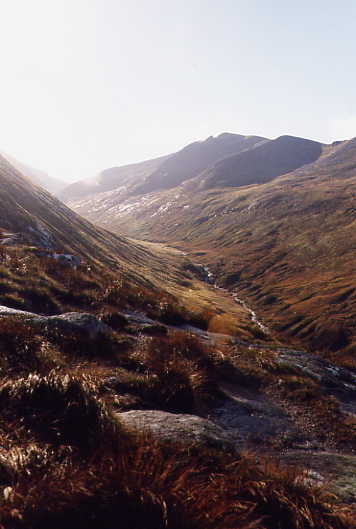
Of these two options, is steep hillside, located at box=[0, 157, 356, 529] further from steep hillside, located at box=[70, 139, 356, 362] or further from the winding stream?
steep hillside, located at box=[70, 139, 356, 362]

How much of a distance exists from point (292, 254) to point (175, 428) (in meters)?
126

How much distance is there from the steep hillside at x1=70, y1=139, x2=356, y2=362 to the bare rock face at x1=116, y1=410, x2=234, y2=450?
68561 mm

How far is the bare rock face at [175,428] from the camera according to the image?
4.83 m

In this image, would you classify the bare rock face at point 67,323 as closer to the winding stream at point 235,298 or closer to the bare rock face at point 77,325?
the bare rock face at point 77,325

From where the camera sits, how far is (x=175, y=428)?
5.26 m

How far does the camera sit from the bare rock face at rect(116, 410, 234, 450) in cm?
483

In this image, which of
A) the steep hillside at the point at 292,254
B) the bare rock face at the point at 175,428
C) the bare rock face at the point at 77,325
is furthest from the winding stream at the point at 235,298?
the bare rock face at the point at 175,428

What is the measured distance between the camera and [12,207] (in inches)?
1676

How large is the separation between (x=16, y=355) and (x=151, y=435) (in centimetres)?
369

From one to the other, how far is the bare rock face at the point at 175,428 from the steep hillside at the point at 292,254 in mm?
68561

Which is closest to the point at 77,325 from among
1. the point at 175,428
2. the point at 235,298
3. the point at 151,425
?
the point at 151,425

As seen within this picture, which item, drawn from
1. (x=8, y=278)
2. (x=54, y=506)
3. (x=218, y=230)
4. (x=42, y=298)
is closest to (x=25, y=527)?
(x=54, y=506)

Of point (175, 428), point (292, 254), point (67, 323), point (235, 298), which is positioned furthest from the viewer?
point (292, 254)

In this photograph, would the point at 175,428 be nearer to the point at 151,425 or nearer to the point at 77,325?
the point at 151,425
